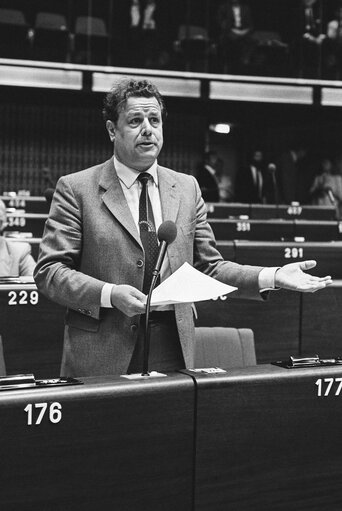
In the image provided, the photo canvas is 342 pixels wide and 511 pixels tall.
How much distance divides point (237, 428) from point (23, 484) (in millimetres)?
439

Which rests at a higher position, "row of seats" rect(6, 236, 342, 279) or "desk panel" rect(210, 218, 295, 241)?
"desk panel" rect(210, 218, 295, 241)

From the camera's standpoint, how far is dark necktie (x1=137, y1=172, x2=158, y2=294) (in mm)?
2191

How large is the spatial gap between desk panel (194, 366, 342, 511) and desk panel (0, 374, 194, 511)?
0.15 feet

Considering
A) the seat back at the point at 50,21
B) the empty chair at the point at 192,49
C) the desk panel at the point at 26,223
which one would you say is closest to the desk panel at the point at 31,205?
the desk panel at the point at 26,223

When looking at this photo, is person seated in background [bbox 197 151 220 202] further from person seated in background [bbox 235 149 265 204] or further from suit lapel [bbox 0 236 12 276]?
suit lapel [bbox 0 236 12 276]

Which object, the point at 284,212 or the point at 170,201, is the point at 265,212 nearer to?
the point at 284,212

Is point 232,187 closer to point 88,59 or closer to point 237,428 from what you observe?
point 88,59

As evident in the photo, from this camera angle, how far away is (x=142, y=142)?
2215 millimetres

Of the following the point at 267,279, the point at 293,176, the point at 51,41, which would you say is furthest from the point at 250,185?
the point at 267,279

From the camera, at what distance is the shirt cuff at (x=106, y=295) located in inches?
79.5

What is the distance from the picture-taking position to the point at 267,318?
13.8ft

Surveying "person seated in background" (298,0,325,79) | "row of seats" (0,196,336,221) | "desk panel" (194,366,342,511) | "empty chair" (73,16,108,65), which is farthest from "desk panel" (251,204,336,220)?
"desk panel" (194,366,342,511)

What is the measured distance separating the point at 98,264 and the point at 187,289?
38 cm

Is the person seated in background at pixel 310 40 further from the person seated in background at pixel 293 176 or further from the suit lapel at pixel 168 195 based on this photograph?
the suit lapel at pixel 168 195
